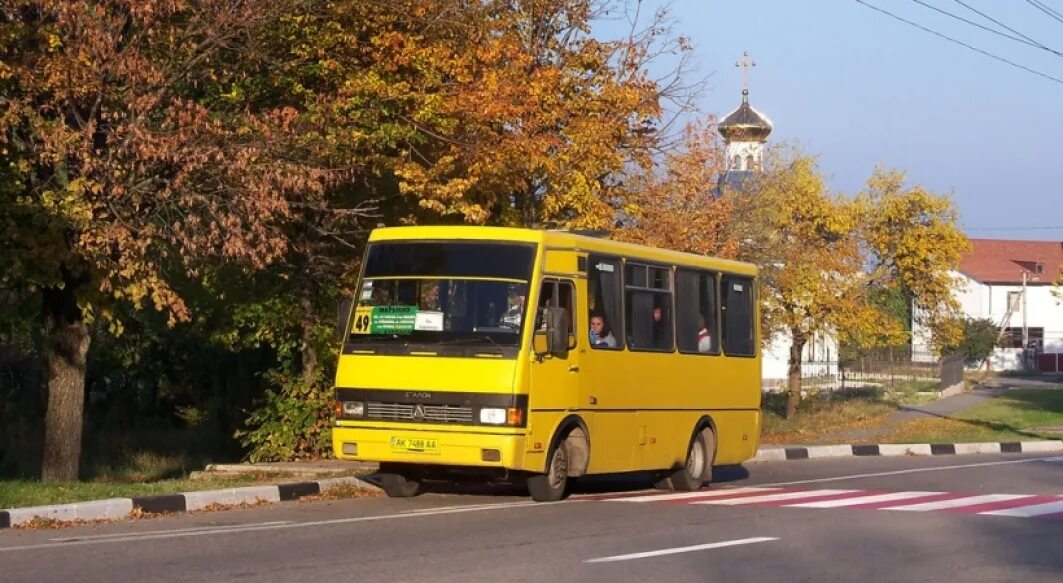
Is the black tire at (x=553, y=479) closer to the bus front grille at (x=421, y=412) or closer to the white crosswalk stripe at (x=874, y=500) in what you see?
the white crosswalk stripe at (x=874, y=500)

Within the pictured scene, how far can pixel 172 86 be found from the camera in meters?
17.4

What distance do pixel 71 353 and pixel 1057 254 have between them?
11183 centimetres

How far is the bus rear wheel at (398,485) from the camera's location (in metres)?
16.4

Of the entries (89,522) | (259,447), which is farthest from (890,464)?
(89,522)

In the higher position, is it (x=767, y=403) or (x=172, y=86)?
(x=172, y=86)

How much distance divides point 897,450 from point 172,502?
18.8 m

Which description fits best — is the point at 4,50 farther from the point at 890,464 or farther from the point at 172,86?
the point at 890,464

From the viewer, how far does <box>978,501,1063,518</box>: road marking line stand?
1503 cm

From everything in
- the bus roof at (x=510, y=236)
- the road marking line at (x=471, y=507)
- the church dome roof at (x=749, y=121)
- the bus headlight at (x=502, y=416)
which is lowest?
the road marking line at (x=471, y=507)

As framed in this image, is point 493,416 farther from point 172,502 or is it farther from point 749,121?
point 749,121

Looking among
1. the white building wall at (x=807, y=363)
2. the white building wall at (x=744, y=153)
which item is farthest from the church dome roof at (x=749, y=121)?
the white building wall at (x=807, y=363)

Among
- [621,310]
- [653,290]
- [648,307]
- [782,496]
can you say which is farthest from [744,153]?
[621,310]

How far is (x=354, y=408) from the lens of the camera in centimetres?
1531

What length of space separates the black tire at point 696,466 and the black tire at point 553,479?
3.11 m
